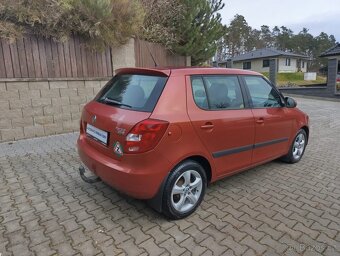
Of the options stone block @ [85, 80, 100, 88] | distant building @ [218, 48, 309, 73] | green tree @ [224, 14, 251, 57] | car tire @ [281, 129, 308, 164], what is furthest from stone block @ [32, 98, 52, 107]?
green tree @ [224, 14, 251, 57]

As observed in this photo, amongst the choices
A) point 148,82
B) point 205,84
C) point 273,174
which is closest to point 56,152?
point 148,82

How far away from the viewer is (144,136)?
240 centimetres

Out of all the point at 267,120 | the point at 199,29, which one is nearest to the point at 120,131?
the point at 267,120

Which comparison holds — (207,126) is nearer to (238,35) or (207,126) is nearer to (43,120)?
(43,120)

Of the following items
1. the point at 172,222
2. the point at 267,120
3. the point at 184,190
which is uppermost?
the point at 267,120

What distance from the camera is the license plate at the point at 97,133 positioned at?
2725 mm

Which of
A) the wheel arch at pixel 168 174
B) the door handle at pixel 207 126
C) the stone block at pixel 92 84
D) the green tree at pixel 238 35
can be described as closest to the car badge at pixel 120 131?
the wheel arch at pixel 168 174

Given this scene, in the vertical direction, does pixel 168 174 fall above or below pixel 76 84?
below

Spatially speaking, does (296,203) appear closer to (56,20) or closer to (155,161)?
(155,161)

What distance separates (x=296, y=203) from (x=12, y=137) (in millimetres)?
5622

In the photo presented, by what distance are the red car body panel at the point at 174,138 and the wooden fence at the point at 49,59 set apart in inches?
131

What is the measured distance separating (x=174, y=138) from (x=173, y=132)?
0.21 ft

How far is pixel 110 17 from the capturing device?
640 cm

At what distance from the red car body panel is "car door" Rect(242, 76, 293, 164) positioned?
0.03 meters
